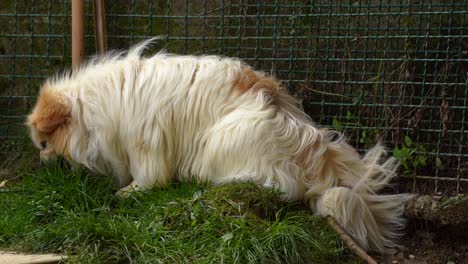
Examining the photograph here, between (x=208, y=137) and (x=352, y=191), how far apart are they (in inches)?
41.6

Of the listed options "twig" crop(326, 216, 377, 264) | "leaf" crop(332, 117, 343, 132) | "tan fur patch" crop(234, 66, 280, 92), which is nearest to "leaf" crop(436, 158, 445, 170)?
"leaf" crop(332, 117, 343, 132)

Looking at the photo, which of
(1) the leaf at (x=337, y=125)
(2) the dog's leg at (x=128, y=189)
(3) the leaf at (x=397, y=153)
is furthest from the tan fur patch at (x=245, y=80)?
(3) the leaf at (x=397, y=153)

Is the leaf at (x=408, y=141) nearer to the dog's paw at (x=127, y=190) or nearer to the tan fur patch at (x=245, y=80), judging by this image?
the tan fur patch at (x=245, y=80)

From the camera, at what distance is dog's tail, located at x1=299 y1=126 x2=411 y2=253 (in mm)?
4418

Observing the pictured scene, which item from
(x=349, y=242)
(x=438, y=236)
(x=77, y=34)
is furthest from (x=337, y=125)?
(x=77, y=34)

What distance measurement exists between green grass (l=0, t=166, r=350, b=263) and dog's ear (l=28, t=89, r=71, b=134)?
349 mm

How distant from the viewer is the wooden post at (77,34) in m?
5.56

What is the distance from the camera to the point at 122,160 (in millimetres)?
4871

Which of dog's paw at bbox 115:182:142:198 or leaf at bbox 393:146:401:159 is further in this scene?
leaf at bbox 393:146:401:159

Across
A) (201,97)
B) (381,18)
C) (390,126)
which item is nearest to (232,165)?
(201,97)

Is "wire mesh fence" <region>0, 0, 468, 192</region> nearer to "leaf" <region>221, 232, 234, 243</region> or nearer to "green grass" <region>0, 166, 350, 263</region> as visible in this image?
"green grass" <region>0, 166, 350, 263</region>

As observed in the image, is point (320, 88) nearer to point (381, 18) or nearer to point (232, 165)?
point (381, 18)

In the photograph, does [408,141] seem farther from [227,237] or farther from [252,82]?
[227,237]

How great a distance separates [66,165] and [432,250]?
2.77 m
